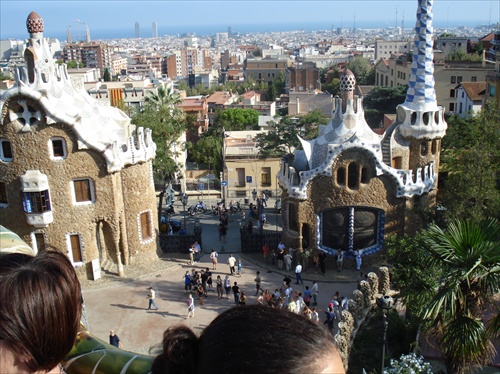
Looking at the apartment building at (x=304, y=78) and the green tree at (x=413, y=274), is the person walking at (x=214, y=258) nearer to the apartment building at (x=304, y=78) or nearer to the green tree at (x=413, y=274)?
the green tree at (x=413, y=274)

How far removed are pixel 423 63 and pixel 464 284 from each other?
1431cm

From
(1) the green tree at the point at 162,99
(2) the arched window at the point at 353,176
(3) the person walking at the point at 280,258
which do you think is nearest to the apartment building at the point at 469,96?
(1) the green tree at the point at 162,99

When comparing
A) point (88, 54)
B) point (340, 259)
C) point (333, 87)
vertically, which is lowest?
point (340, 259)

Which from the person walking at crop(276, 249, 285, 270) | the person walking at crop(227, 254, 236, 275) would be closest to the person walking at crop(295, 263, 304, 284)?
the person walking at crop(276, 249, 285, 270)

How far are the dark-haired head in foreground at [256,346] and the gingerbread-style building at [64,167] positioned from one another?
2063 cm

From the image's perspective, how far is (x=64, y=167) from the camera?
22.4 m

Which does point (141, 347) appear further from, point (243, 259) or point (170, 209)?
point (170, 209)

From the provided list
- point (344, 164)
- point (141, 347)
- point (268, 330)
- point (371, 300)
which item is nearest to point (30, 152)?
point (141, 347)

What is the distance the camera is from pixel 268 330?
7.51 feet

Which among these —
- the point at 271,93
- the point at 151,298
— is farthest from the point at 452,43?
the point at 151,298

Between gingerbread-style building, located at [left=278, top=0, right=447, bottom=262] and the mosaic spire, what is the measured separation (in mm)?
43

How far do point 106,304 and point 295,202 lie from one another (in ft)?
30.1

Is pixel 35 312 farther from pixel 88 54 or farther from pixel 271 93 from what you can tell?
pixel 88 54

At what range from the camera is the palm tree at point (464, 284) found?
1155cm
